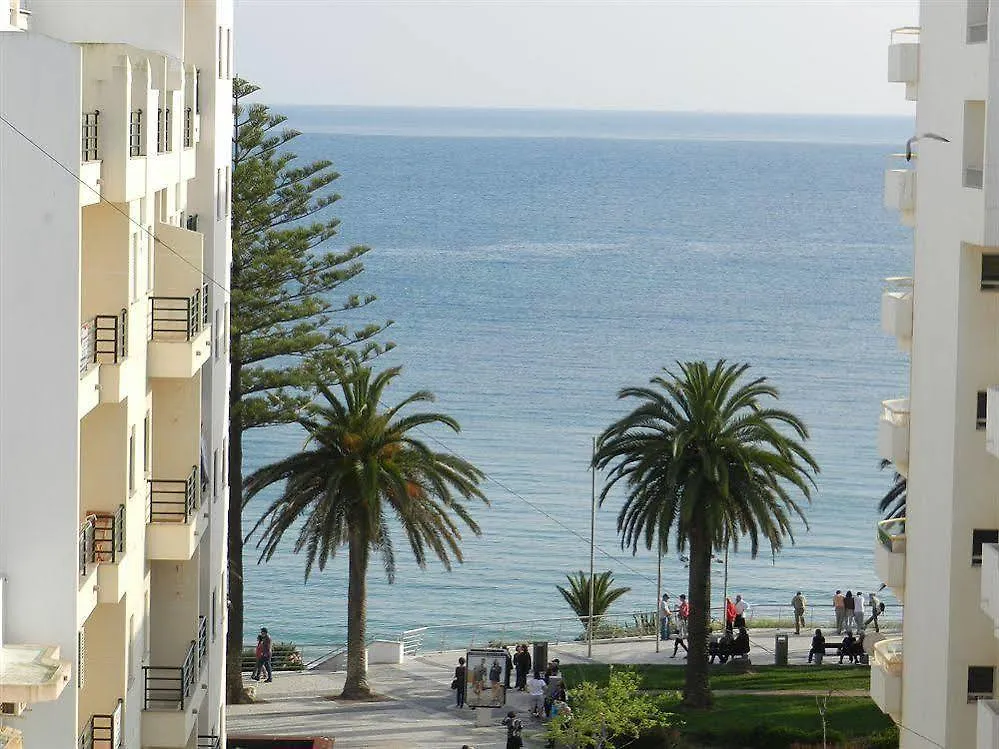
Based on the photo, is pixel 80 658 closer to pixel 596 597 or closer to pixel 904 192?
pixel 904 192

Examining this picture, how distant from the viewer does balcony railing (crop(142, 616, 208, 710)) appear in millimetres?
19469

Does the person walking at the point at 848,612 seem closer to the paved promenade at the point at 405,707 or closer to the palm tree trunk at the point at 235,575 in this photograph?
the paved promenade at the point at 405,707

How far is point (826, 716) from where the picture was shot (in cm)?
2825

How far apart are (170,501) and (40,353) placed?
5.03 metres

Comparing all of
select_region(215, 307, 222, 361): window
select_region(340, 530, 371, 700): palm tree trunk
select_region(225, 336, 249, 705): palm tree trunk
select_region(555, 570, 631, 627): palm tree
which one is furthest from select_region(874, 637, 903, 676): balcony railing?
select_region(555, 570, 631, 627): palm tree

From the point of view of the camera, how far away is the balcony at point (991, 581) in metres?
17.6

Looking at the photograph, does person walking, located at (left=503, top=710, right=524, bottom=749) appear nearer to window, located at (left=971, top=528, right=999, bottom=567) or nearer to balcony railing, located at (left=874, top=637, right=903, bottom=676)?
balcony railing, located at (left=874, top=637, right=903, bottom=676)

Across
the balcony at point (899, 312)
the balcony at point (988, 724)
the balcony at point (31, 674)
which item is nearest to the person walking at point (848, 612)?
the balcony at point (899, 312)

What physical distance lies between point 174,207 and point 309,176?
2181cm

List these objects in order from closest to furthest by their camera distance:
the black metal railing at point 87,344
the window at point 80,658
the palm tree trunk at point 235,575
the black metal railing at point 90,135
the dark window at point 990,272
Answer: the window at point 80,658 → the black metal railing at point 90,135 → the black metal railing at point 87,344 → the dark window at point 990,272 → the palm tree trunk at point 235,575

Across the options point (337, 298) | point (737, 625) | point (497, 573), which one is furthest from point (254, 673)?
point (337, 298)

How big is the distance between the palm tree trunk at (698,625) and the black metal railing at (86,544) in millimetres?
15457

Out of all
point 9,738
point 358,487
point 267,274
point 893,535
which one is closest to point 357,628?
point 358,487

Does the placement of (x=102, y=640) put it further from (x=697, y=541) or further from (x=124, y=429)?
(x=697, y=541)
